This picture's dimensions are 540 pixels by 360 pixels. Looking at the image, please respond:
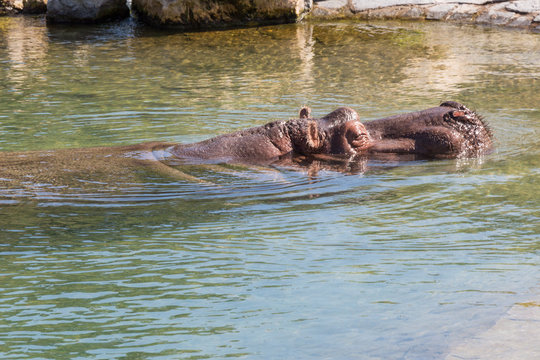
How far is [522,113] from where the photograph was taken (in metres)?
7.88

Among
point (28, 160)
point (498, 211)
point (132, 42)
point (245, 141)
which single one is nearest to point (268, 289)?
point (498, 211)

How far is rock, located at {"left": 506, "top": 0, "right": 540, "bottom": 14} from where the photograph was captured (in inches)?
533

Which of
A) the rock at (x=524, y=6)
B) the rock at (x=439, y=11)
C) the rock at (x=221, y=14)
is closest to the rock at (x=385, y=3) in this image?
the rock at (x=439, y=11)

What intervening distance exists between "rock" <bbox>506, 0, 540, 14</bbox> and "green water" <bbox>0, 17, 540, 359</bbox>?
4.09 m

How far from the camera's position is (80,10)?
1598cm

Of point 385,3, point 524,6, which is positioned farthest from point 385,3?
point 524,6

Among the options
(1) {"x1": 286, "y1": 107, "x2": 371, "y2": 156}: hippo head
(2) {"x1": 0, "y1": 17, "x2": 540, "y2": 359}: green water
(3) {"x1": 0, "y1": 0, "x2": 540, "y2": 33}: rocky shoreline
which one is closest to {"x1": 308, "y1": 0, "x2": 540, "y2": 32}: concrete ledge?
(3) {"x1": 0, "y1": 0, "x2": 540, "y2": 33}: rocky shoreline

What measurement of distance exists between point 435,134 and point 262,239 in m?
2.07

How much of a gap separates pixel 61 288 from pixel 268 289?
958 mm

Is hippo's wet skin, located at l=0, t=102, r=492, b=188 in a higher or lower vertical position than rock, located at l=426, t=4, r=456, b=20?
lower

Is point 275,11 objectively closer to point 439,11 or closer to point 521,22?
point 439,11

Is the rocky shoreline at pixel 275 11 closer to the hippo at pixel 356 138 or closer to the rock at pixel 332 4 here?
the rock at pixel 332 4

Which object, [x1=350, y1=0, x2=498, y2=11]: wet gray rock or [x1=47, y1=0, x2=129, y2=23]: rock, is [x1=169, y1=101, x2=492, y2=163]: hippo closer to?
[x1=350, y1=0, x2=498, y2=11]: wet gray rock

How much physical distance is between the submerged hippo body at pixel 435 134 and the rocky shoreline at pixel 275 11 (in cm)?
833
